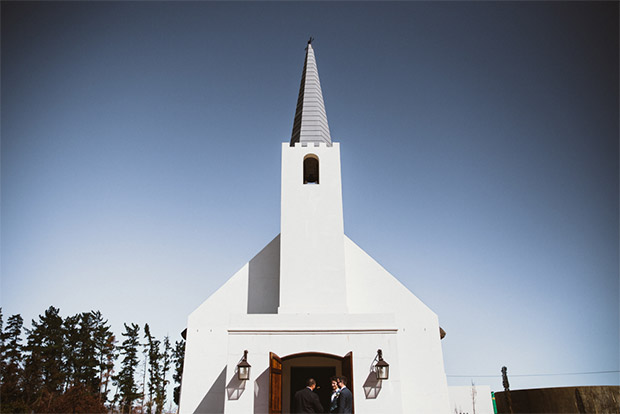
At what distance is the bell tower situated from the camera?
44.0 ft

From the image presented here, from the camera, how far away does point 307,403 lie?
27.8ft

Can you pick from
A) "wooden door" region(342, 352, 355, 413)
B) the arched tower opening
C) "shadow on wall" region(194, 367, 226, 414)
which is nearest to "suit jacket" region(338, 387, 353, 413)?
"wooden door" region(342, 352, 355, 413)

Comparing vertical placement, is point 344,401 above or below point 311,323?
below

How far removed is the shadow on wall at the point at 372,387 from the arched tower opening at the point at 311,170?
8201 mm

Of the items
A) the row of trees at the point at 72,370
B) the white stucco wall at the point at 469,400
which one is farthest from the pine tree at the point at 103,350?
the white stucco wall at the point at 469,400

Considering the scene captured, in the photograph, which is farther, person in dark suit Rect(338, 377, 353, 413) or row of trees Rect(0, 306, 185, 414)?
row of trees Rect(0, 306, 185, 414)

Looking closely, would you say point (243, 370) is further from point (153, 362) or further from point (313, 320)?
point (153, 362)

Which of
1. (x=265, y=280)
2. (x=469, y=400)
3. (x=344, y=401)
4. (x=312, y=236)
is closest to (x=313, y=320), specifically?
(x=344, y=401)

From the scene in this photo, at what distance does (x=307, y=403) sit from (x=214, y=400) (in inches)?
228

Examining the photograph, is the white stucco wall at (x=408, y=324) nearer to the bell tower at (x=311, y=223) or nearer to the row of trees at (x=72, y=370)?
the bell tower at (x=311, y=223)

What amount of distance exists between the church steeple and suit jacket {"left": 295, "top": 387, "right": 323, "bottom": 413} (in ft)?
33.0

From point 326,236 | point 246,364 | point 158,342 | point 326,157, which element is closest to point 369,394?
point 246,364

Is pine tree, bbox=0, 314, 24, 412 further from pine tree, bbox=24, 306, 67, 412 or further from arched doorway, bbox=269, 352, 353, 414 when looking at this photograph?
arched doorway, bbox=269, 352, 353, 414

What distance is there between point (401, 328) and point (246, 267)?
20.0ft
